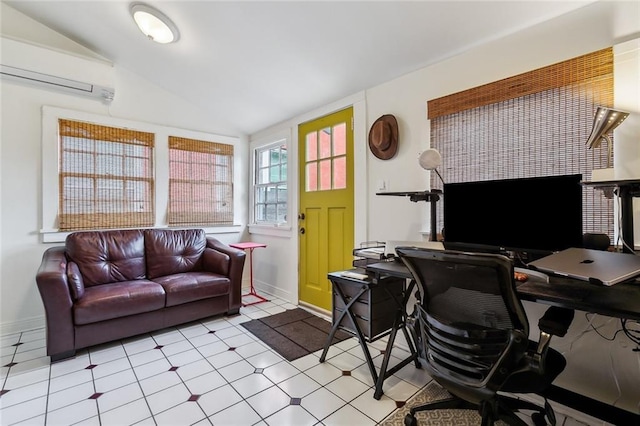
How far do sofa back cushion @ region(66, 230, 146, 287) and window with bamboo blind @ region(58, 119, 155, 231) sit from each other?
0.31m

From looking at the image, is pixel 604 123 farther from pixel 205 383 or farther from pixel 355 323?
pixel 205 383

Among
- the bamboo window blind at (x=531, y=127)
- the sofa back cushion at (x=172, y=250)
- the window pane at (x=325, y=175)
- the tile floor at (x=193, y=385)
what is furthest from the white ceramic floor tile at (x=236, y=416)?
the window pane at (x=325, y=175)

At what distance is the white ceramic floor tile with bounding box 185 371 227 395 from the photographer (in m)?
1.97

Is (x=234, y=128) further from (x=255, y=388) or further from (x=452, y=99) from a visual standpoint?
(x=255, y=388)

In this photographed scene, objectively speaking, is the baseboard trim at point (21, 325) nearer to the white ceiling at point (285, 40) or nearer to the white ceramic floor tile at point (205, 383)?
the white ceramic floor tile at point (205, 383)

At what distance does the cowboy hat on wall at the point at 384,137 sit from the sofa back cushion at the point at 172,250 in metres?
2.38

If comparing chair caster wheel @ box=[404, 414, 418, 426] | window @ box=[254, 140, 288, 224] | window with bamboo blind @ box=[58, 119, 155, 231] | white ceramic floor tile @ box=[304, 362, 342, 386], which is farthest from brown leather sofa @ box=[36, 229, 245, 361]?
chair caster wheel @ box=[404, 414, 418, 426]

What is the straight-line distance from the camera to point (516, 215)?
1.65 meters

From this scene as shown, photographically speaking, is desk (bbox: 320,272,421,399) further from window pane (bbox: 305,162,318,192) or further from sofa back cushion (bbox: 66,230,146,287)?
sofa back cushion (bbox: 66,230,146,287)

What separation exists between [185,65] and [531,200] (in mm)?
3367

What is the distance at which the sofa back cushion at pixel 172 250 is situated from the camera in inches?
130

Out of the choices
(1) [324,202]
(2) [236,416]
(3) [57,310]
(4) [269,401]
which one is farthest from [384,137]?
(3) [57,310]

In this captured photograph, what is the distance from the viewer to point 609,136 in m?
1.57

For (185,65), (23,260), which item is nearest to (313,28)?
(185,65)
